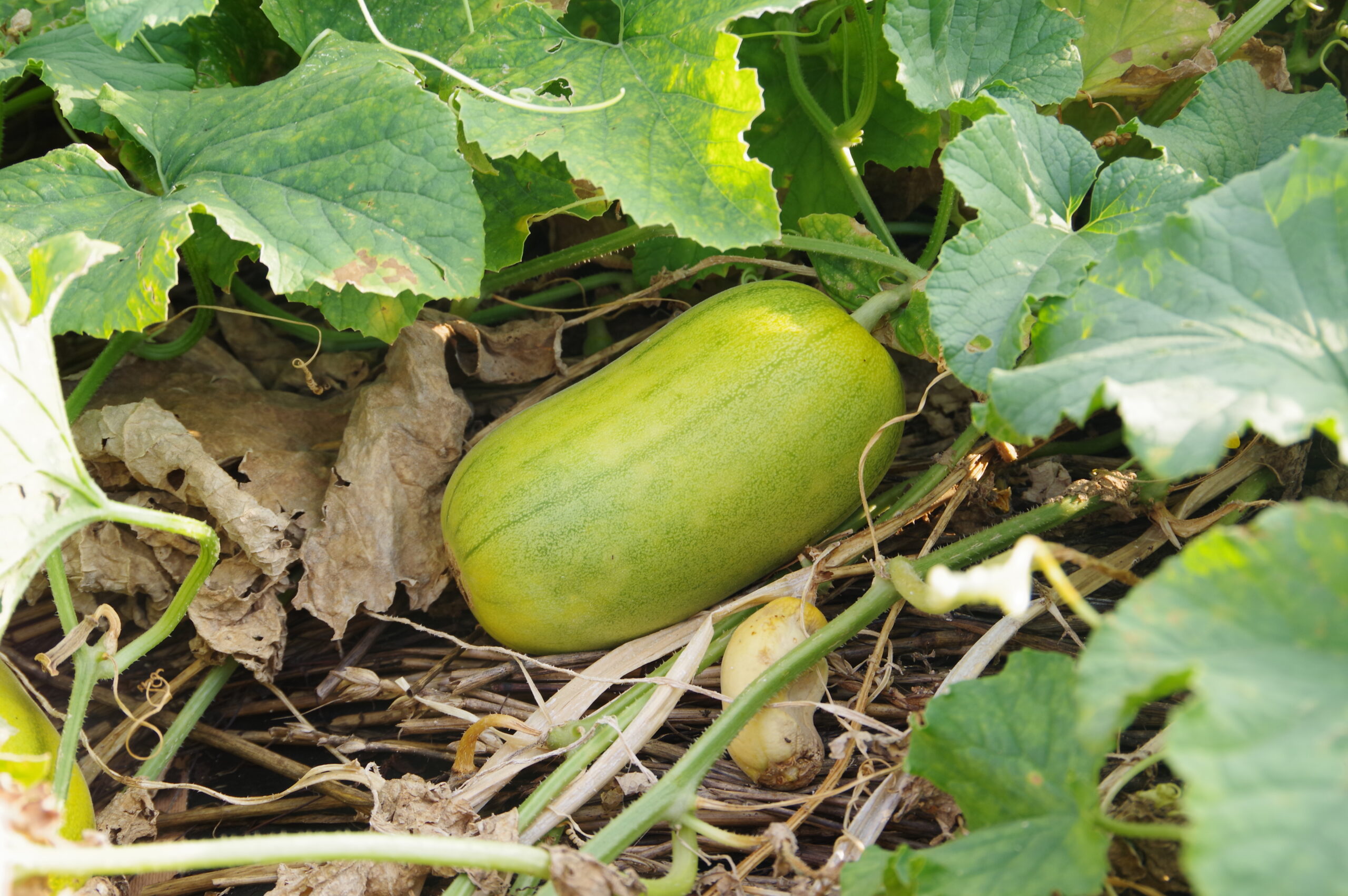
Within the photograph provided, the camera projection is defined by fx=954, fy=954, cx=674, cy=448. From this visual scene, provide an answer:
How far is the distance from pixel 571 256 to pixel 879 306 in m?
0.55

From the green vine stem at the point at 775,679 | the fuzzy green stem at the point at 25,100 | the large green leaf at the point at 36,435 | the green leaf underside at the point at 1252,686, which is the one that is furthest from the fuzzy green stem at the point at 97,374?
the green leaf underside at the point at 1252,686

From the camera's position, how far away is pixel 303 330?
70.1 inches

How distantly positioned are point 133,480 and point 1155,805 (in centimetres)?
156

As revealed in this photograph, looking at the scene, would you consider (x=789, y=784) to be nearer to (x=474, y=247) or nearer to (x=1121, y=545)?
(x=1121, y=545)

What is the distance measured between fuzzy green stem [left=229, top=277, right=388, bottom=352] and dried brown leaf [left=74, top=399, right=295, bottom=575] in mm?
266

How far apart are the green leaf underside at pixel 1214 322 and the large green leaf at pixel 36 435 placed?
909 mm

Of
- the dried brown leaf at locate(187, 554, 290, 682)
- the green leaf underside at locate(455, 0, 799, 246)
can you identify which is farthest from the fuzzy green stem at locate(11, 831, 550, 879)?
the green leaf underside at locate(455, 0, 799, 246)

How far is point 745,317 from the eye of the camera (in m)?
1.50

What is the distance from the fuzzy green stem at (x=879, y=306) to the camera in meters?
1.51

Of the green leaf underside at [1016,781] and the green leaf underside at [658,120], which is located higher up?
the green leaf underside at [658,120]

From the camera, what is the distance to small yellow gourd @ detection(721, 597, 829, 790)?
4.15ft

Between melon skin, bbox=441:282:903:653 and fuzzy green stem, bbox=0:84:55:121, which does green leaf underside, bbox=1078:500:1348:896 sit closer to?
melon skin, bbox=441:282:903:653

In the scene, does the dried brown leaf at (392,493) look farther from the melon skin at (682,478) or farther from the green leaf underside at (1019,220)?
the green leaf underside at (1019,220)

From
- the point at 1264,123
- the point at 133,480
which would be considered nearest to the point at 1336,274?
the point at 1264,123
